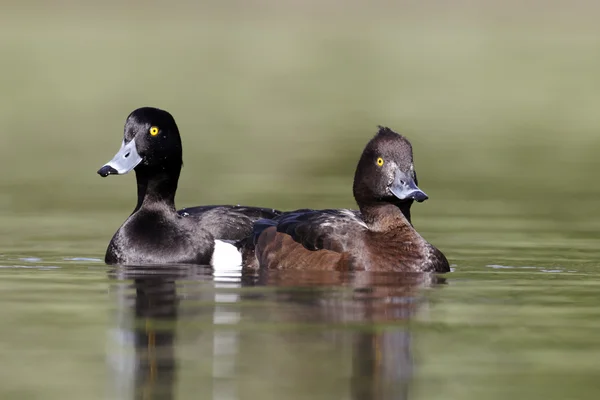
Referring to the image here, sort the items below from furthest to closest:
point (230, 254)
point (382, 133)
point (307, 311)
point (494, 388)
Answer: point (230, 254), point (382, 133), point (307, 311), point (494, 388)

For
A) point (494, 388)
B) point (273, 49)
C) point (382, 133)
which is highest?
point (273, 49)

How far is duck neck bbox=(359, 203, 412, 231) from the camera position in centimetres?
1280

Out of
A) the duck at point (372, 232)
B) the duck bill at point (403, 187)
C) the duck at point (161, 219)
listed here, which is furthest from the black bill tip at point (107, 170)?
the duck bill at point (403, 187)

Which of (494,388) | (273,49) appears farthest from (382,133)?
(273,49)

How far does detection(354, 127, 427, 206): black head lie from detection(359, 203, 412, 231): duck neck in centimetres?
4

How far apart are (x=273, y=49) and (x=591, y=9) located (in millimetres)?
31206

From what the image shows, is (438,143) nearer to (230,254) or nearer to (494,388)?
(230,254)

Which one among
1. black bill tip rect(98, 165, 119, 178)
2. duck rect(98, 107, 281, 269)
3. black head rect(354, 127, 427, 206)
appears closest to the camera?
black head rect(354, 127, 427, 206)

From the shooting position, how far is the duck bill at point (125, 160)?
13.6m

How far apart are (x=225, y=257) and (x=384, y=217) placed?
1727mm

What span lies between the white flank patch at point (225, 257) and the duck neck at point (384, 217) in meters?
1.33

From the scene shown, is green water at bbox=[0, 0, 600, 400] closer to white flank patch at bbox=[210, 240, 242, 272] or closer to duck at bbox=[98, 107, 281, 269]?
duck at bbox=[98, 107, 281, 269]

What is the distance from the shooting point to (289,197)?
18.3 metres

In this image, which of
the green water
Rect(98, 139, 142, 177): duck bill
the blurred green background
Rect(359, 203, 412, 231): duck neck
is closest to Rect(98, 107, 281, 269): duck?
Rect(98, 139, 142, 177): duck bill
